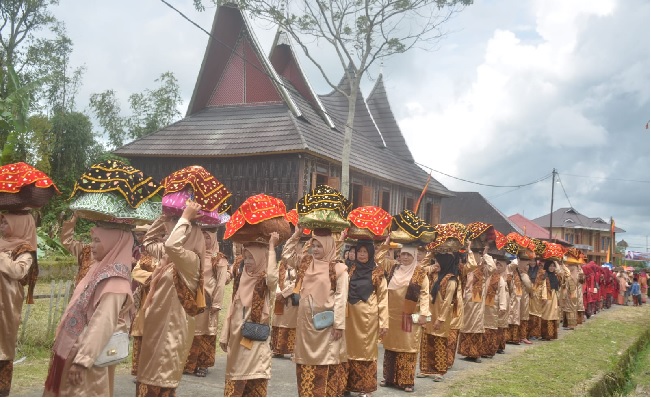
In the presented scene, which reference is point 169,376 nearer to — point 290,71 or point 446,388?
point 446,388

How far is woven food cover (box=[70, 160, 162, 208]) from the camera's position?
4.09 metres

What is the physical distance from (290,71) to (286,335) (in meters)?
15.3

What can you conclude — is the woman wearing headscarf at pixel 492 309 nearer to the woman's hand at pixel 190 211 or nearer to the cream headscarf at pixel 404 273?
the cream headscarf at pixel 404 273

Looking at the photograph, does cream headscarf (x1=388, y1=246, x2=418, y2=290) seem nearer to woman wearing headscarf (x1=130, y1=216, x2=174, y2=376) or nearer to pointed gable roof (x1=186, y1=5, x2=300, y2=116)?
woman wearing headscarf (x1=130, y1=216, x2=174, y2=376)

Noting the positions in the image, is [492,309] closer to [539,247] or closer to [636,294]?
[539,247]

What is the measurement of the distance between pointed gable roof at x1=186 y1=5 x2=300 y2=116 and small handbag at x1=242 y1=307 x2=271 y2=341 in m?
15.2

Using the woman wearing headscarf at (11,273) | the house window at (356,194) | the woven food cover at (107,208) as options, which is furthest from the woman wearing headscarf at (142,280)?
the house window at (356,194)

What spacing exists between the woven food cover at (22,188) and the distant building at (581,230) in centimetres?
5683

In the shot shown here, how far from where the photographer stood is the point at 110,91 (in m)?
36.6

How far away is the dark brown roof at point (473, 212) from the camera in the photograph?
39719mm

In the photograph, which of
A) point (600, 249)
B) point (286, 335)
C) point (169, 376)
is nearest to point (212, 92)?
point (286, 335)

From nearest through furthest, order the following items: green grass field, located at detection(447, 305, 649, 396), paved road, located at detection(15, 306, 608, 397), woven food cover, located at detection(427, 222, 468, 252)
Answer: paved road, located at detection(15, 306, 608, 397) → green grass field, located at detection(447, 305, 649, 396) → woven food cover, located at detection(427, 222, 468, 252)

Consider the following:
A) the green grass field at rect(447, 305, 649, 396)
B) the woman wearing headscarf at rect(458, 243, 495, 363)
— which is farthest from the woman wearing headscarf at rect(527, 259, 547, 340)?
the woman wearing headscarf at rect(458, 243, 495, 363)

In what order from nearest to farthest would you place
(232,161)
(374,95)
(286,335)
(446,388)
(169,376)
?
1. (169,376)
2. (446,388)
3. (286,335)
4. (232,161)
5. (374,95)
